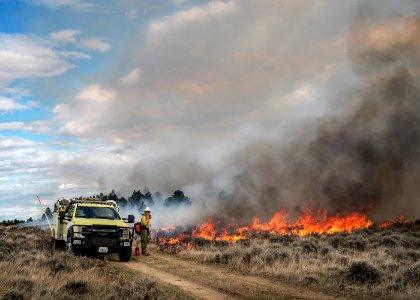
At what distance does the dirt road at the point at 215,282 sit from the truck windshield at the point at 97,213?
228 cm

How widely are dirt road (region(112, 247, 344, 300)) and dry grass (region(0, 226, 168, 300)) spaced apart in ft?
4.42

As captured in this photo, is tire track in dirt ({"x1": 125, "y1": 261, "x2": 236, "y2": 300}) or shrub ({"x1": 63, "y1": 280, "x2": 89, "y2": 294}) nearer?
shrub ({"x1": 63, "y1": 280, "x2": 89, "y2": 294})

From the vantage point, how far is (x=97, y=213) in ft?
60.5

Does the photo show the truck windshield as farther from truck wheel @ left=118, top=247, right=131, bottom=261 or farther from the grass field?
the grass field

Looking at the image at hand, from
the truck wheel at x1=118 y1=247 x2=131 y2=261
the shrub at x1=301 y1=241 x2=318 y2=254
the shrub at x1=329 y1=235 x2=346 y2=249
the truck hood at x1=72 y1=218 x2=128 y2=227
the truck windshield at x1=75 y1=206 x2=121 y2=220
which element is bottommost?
the truck wheel at x1=118 y1=247 x2=131 y2=261

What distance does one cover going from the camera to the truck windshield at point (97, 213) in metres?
18.1

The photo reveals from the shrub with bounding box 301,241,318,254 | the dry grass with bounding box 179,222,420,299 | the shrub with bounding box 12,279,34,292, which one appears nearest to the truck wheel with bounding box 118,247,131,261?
the dry grass with bounding box 179,222,420,299

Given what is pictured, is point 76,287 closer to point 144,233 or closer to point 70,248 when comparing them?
point 70,248

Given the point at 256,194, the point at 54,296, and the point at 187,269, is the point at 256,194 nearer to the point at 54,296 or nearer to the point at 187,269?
the point at 187,269

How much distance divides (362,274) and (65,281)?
861cm

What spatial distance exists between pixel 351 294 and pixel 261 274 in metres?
3.89

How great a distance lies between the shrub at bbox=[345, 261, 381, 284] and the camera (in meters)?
12.3

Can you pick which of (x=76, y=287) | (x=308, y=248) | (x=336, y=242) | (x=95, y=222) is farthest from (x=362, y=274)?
(x=95, y=222)

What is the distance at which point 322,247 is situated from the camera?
1881 centimetres
